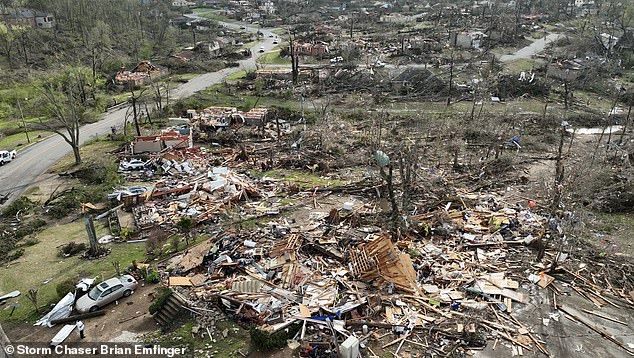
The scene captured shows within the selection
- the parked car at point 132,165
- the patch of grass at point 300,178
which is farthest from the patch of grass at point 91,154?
the patch of grass at point 300,178

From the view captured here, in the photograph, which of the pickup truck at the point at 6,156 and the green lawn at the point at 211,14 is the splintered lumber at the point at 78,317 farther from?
the green lawn at the point at 211,14

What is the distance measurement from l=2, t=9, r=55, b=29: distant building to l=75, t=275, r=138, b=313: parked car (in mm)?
65756

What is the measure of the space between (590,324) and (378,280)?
654cm

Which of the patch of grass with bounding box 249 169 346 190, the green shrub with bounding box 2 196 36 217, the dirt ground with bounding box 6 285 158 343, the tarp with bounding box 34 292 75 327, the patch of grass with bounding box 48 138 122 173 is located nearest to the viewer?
the dirt ground with bounding box 6 285 158 343

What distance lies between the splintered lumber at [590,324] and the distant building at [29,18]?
75.8 metres

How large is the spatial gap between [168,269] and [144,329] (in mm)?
3129

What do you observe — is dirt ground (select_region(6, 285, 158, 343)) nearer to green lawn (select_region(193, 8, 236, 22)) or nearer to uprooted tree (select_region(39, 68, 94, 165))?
uprooted tree (select_region(39, 68, 94, 165))

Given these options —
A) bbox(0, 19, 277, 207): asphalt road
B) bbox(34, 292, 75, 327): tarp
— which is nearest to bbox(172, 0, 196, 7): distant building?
bbox(0, 19, 277, 207): asphalt road

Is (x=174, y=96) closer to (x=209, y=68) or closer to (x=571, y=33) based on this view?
(x=209, y=68)

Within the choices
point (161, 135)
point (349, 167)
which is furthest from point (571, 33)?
point (161, 135)

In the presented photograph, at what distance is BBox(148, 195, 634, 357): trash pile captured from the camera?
13047 mm

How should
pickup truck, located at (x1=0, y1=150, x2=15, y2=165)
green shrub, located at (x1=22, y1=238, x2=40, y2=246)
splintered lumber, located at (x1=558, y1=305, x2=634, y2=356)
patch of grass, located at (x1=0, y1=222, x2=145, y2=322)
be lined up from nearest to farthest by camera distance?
splintered lumber, located at (x1=558, y1=305, x2=634, y2=356) → patch of grass, located at (x1=0, y1=222, x2=145, y2=322) → green shrub, located at (x1=22, y1=238, x2=40, y2=246) → pickup truck, located at (x1=0, y1=150, x2=15, y2=165)

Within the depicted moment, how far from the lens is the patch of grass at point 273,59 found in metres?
57.7

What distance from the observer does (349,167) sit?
26.4 m
